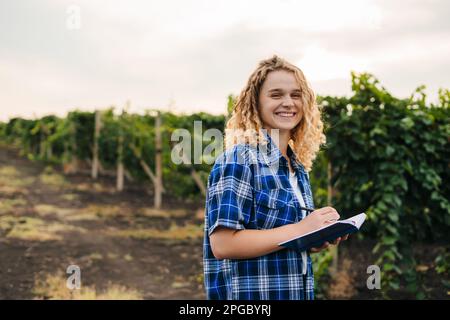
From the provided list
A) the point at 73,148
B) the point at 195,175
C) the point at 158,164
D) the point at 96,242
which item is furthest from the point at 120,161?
the point at 96,242

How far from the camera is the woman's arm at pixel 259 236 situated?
1638mm

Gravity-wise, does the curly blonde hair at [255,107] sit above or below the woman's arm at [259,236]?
above

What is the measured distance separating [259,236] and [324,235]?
22cm

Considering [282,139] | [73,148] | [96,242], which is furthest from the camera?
[73,148]

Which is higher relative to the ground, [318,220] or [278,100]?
[278,100]

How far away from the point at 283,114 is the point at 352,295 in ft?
14.5

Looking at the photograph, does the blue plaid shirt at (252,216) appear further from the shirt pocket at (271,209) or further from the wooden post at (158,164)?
the wooden post at (158,164)

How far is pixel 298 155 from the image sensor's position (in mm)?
2107

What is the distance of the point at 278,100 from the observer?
1861 mm

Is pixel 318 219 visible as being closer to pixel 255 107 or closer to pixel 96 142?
pixel 255 107

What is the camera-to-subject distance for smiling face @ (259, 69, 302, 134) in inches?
73.1

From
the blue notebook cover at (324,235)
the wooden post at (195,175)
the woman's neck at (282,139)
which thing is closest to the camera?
the blue notebook cover at (324,235)

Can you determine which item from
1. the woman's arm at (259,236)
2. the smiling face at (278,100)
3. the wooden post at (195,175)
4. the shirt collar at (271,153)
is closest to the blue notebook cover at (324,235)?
the woman's arm at (259,236)

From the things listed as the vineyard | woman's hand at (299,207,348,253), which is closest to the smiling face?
woman's hand at (299,207,348,253)
